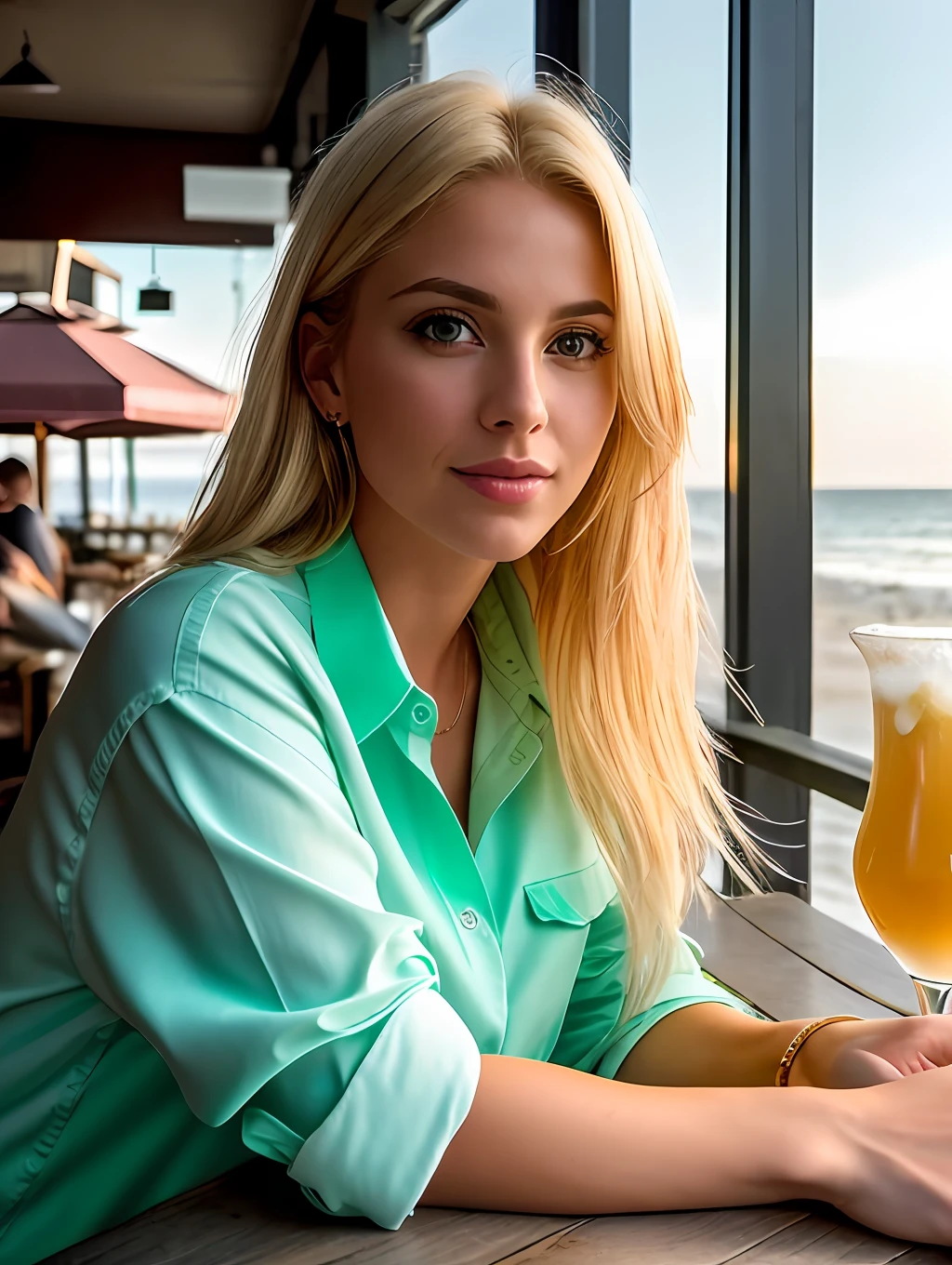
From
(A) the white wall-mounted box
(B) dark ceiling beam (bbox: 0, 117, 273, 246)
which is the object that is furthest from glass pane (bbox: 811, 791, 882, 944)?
(B) dark ceiling beam (bbox: 0, 117, 273, 246)

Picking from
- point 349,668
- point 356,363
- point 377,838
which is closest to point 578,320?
point 356,363

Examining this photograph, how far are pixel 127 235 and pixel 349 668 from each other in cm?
465

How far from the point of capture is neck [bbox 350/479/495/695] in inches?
47.3

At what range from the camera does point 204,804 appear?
833 mm

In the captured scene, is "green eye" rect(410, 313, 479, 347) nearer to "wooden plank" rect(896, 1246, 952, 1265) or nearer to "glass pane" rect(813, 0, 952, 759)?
"wooden plank" rect(896, 1246, 952, 1265)

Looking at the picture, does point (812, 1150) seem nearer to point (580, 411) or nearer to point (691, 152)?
point (580, 411)

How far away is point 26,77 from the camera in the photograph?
4953 mm

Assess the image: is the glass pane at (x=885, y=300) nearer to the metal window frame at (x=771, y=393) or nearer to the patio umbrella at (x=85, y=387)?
the patio umbrella at (x=85, y=387)

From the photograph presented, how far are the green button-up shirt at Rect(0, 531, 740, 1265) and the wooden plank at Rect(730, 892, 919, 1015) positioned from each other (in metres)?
0.36

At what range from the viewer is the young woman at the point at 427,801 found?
2.54 feet

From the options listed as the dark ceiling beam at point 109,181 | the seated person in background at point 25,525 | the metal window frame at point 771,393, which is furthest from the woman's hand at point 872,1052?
the dark ceiling beam at point 109,181

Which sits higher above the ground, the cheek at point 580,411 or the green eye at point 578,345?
the green eye at point 578,345

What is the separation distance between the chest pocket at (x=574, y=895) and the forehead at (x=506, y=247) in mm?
574

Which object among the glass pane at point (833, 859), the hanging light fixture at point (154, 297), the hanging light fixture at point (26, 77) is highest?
the hanging light fixture at point (26, 77)
